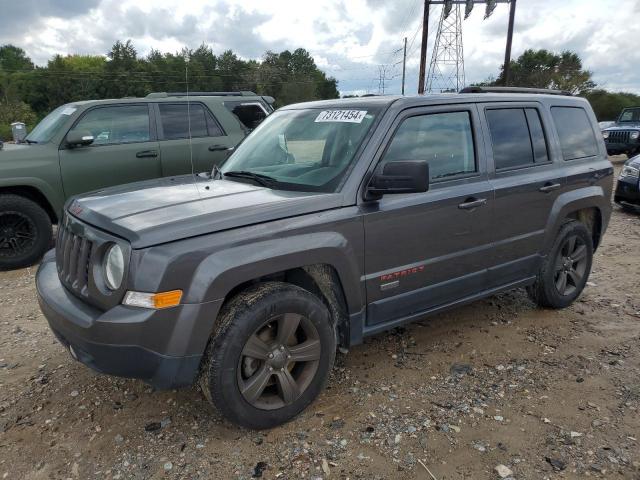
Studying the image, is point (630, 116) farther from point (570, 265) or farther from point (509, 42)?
point (570, 265)

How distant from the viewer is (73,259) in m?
2.73

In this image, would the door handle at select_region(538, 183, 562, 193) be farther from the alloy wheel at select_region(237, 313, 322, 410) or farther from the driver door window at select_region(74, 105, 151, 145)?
the driver door window at select_region(74, 105, 151, 145)

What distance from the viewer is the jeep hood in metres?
2.43

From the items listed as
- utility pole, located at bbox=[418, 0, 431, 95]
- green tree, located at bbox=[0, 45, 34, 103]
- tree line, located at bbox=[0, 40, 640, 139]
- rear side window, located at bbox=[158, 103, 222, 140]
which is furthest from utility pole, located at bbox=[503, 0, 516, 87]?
green tree, located at bbox=[0, 45, 34, 103]

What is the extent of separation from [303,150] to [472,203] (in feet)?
3.90

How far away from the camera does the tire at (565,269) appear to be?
4.26 metres

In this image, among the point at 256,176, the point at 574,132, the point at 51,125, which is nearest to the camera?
the point at 256,176

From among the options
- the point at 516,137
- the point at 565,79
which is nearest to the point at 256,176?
the point at 516,137

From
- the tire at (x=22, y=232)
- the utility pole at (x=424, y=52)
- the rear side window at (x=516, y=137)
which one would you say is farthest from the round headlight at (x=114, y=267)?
the utility pole at (x=424, y=52)

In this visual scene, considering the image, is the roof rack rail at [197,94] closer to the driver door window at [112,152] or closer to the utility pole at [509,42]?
the driver door window at [112,152]

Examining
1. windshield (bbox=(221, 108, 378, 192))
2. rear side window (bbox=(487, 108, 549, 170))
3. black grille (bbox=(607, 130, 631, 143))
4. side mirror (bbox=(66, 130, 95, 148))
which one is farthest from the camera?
black grille (bbox=(607, 130, 631, 143))

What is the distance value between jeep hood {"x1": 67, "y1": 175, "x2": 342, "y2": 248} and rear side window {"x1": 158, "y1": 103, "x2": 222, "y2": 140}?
137 inches

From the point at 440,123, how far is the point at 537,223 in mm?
1233

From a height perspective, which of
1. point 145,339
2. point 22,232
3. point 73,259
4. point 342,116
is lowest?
point 22,232
